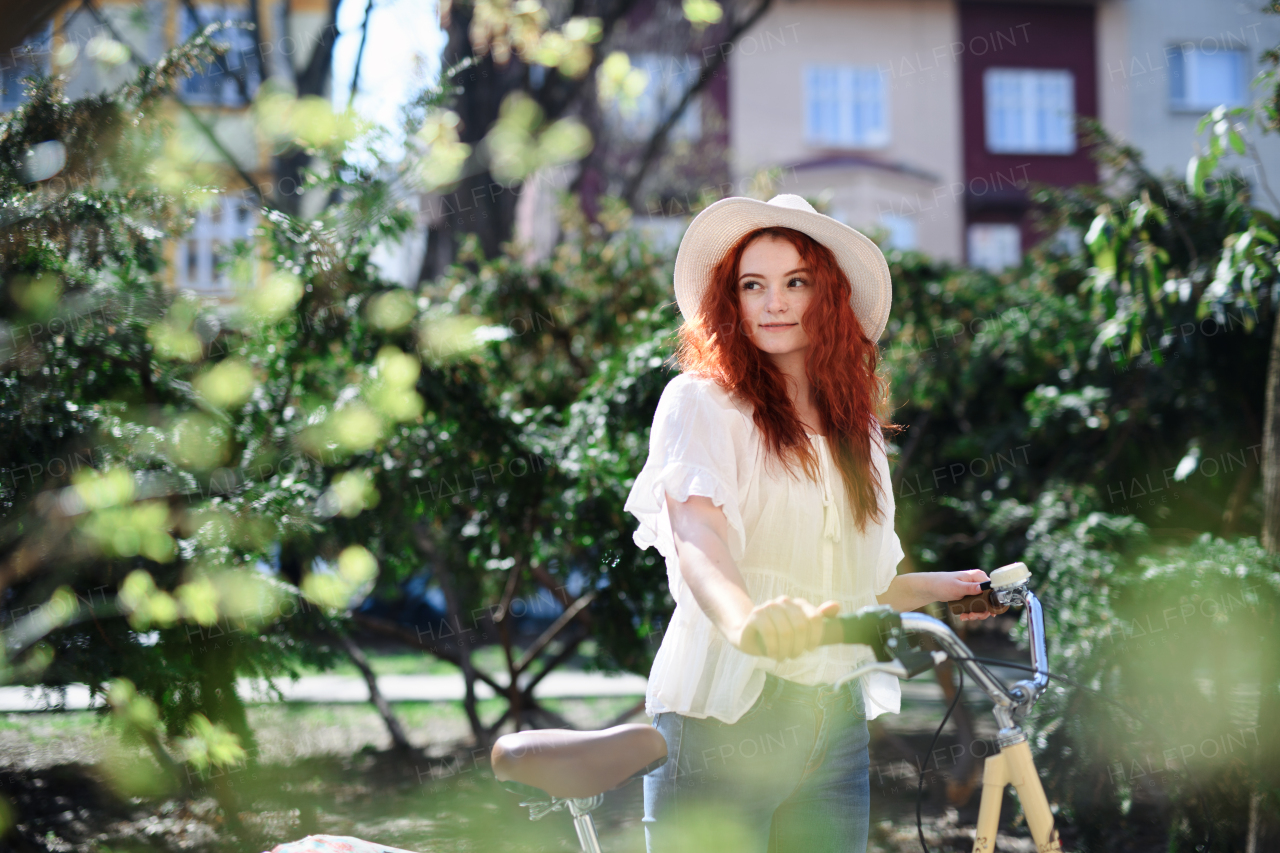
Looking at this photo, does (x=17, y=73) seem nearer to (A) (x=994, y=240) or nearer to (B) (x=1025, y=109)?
(A) (x=994, y=240)

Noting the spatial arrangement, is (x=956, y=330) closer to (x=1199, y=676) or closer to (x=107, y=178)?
(x=1199, y=676)

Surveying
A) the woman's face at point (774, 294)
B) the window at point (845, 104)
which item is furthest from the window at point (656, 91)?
the woman's face at point (774, 294)

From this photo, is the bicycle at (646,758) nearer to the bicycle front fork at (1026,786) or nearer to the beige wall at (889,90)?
the bicycle front fork at (1026,786)

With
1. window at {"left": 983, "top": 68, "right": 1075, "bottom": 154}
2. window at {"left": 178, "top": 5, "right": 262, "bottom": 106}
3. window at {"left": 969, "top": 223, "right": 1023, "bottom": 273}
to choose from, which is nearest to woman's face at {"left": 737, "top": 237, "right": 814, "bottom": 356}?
window at {"left": 178, "top": 5, "right": 262, "bottom": 106}

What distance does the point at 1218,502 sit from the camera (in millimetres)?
4996

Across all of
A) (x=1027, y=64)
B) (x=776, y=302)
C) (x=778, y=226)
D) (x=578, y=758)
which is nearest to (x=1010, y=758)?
(x=578, y=758)

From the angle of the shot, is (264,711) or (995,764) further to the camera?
(264,711)

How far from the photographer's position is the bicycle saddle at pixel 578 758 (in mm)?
1750

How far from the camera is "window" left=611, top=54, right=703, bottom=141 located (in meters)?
15.6

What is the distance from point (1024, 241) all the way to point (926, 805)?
51.8ft

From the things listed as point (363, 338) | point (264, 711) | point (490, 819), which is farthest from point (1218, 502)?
point (264, 711)

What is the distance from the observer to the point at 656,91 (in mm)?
15734

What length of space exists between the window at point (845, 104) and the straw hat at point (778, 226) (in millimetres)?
17021

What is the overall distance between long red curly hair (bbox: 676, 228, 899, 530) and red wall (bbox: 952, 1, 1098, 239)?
58.2 ft
